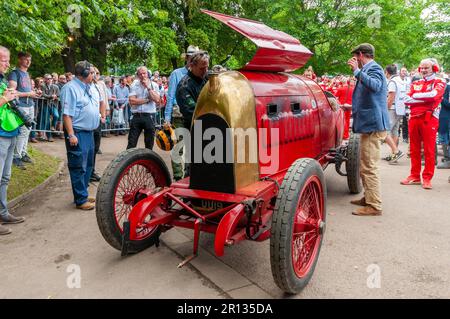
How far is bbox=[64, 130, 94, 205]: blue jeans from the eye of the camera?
17.3 ft

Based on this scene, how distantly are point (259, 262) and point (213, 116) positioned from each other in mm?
1452

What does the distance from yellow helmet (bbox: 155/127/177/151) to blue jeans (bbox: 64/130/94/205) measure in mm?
989

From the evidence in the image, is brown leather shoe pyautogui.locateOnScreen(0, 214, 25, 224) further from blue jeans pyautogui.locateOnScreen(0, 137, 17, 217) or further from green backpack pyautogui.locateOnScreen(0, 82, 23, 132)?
green backpack pyautogui.locateOnScreen(0, 82, 23, 132)

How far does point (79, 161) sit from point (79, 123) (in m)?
0.50

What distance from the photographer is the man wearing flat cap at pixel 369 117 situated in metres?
5.18

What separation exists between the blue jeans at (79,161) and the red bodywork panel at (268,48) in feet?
8.28

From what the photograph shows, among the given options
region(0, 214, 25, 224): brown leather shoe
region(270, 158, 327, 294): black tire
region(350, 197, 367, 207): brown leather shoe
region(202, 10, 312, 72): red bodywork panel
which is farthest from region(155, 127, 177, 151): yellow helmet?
region(350, 197, 367, 207): brown leather shoe

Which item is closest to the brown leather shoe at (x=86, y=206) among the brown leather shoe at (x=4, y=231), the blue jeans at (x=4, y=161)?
the blue jeans at (x=4, y=161)

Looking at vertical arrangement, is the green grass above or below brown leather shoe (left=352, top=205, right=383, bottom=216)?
above

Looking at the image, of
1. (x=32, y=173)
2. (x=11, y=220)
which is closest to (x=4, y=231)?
(x=11, y=220)

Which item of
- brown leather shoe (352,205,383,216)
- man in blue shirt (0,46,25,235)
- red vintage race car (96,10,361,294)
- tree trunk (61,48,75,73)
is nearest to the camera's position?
red vintage race car (96,10,361,294)

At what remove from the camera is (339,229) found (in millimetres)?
4742

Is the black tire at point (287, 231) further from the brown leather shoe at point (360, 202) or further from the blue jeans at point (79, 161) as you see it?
the blue jeans at point (79, 161)

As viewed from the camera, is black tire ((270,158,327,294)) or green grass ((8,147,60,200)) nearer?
black tire ((270,158,327,294))
